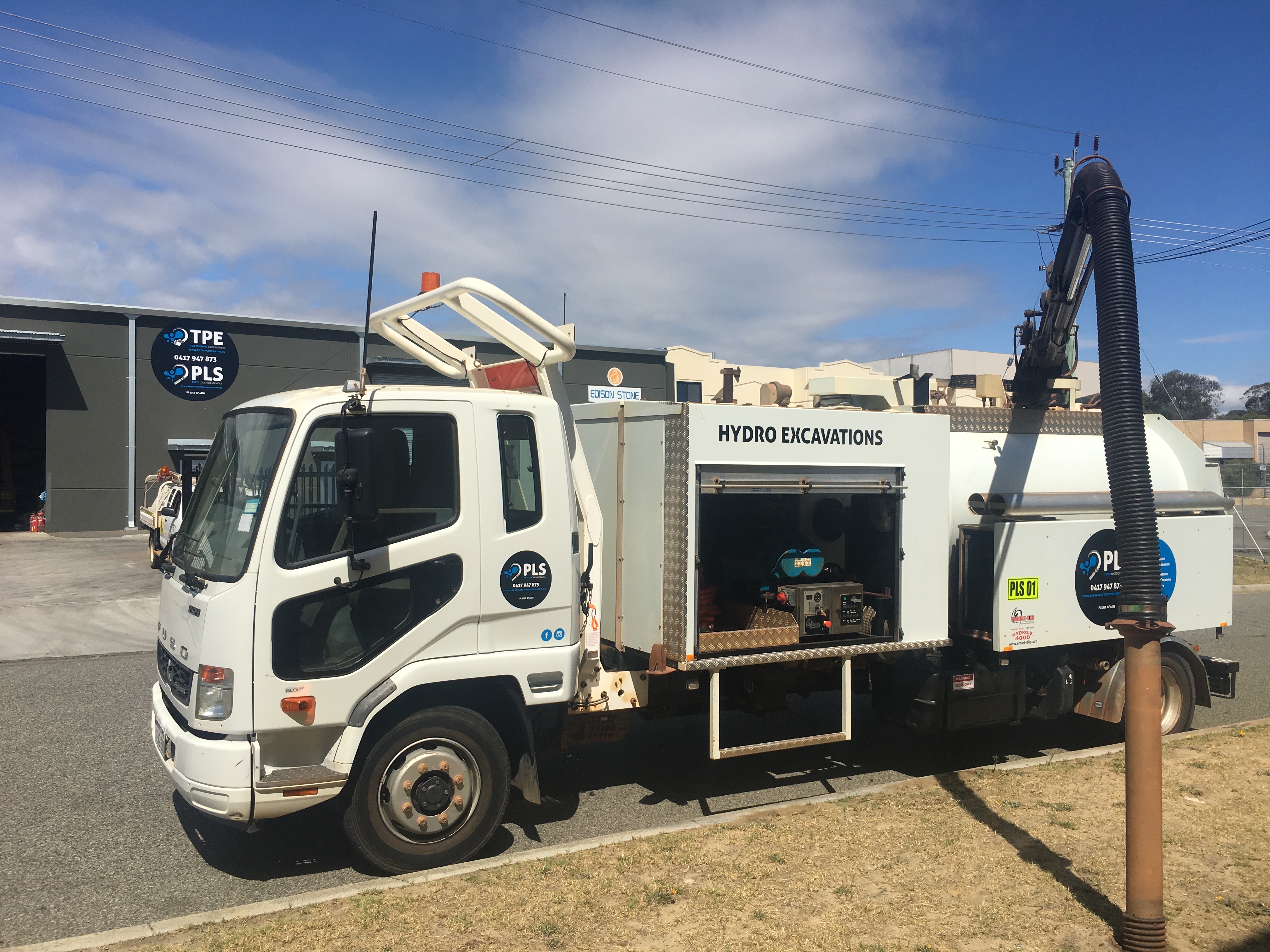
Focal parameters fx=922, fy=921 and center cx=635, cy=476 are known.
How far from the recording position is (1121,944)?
4.11 meters

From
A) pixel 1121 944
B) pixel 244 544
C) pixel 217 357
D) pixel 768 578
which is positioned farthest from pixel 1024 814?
pixel 217 357

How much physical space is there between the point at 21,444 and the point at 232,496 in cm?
3125

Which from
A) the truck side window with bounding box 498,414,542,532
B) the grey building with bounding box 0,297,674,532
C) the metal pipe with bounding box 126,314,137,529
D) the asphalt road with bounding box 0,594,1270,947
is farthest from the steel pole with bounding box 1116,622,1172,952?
the metal pipe with bounding box 126,314,137,529

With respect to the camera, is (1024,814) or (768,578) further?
(768,578)

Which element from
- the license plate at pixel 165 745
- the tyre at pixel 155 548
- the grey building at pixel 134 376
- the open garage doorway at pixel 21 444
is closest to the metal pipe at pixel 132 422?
the grey building at pixel 134 376

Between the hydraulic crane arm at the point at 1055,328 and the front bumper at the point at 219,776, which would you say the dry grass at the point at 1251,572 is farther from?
the front bumper at the point at 219,776

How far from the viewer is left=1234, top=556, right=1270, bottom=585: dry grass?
19.7 metres

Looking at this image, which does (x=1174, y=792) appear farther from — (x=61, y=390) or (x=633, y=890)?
(x=61, y=390)

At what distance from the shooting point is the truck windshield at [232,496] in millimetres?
4535

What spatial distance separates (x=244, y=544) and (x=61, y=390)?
80.5ft

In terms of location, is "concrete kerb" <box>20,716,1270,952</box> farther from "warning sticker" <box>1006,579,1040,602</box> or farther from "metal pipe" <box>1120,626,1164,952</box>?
"metal pipe" <box>1120,626,1164,952</box>

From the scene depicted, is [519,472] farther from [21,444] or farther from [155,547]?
[21,444]

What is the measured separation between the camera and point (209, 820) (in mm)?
5738

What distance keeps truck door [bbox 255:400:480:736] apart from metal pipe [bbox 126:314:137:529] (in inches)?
950
